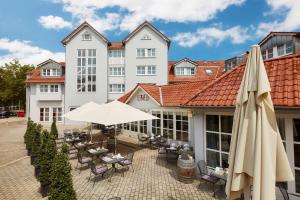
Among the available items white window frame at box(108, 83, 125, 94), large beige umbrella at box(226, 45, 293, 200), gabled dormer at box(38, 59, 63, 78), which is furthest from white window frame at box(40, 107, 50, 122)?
large beige umbrella at box(226, 45, 293, 200)

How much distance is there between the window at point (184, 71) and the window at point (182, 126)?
68.7ft

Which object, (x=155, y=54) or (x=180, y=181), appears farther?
(x=155, y=54)

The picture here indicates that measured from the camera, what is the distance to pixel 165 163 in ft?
40.7

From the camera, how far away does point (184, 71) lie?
3641cm

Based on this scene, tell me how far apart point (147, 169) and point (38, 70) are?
32.2m

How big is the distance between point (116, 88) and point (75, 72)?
6.49 m

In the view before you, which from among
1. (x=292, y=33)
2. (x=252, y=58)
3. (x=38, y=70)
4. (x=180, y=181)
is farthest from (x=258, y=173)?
(x=38, y=70)

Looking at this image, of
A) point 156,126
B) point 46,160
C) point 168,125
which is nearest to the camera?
point 46,160

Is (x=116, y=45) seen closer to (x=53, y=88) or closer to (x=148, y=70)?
(x=148, y=70)

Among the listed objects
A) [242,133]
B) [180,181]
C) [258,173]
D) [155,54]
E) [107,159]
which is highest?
[155,54]

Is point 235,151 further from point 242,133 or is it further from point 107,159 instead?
point 107,159

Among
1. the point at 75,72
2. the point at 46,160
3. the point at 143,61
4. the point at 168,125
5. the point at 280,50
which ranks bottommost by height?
the point at 46,160

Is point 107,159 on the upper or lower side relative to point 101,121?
lower

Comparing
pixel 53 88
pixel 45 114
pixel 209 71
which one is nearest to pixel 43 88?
pixel 53 88
